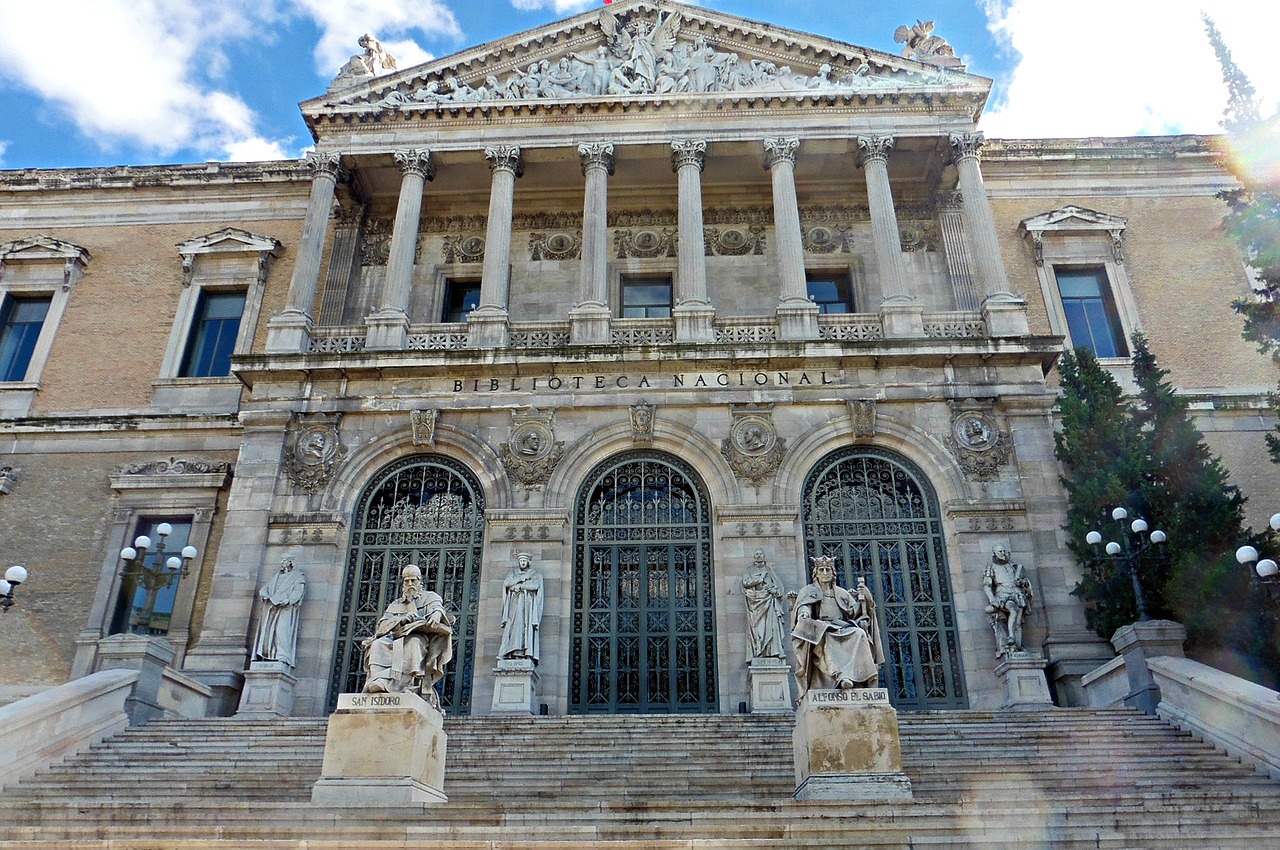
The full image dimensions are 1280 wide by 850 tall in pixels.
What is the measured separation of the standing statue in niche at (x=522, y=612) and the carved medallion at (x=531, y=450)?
5.78 feet

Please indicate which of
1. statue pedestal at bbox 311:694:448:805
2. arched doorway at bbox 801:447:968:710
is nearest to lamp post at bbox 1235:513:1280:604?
arched doorway at bbox 801:447:968:710

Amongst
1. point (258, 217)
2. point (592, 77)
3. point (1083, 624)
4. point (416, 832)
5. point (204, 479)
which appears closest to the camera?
point (416, 832)

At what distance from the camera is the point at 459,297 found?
79.4 feet

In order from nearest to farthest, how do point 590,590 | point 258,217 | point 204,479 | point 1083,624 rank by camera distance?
1. point 1083,624
2. point 590,590
3. point 204,479
4. point 258,217

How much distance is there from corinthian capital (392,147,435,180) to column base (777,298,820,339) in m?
8.43

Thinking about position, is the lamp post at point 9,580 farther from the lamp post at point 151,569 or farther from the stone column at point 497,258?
the stone column at point 497,258

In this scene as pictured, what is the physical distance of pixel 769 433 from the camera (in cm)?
1936

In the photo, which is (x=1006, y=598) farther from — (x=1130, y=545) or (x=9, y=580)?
(x=9, y=580)

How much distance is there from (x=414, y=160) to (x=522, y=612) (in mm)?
10632

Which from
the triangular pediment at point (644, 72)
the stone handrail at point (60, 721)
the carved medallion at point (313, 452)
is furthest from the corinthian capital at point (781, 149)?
the stone handrail at point (60, 721)

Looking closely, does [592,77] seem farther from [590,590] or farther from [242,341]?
[590,590]

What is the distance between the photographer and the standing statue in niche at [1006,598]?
17141 millimetres

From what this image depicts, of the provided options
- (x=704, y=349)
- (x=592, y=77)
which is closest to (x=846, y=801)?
(x=704, y=349)

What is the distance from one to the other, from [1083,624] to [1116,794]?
24.6 feet
